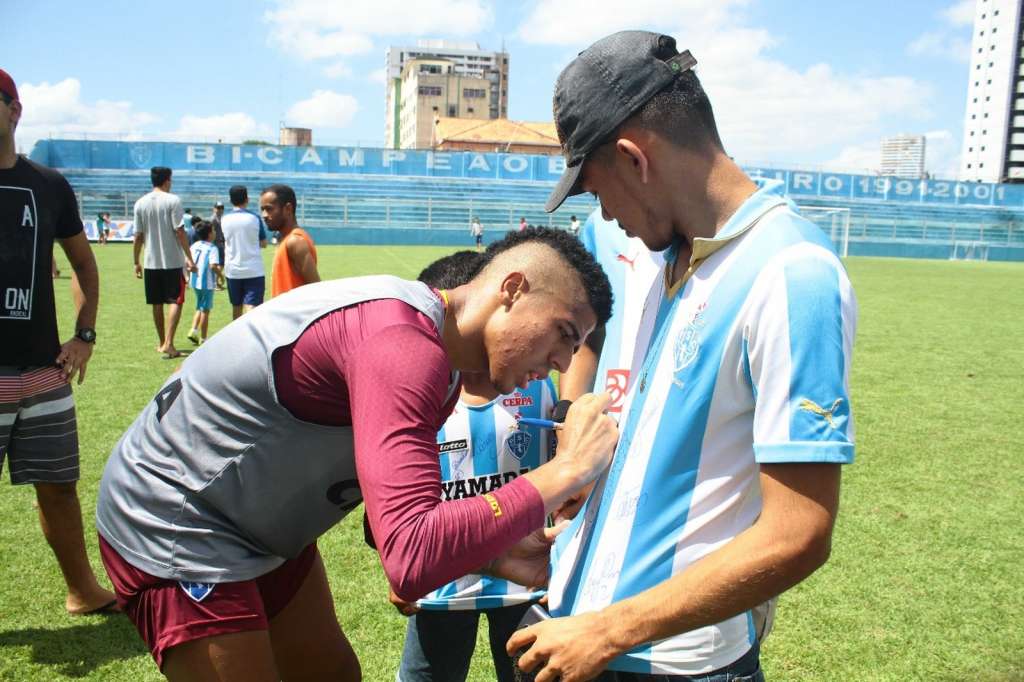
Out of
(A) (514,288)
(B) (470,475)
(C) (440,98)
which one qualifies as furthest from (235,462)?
(C) (440,98)

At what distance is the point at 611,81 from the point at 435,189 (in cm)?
5221

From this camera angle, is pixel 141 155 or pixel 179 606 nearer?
pixel 179 606

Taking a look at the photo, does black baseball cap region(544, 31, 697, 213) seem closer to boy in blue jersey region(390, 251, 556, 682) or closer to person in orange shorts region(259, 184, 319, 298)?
boy in blue jersey region(390, 251, 556, 682)

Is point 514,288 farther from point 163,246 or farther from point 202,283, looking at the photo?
point 202,283

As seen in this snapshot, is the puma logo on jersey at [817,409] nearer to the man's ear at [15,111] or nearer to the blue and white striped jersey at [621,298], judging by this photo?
the blue and white striped jersey at [621,298]

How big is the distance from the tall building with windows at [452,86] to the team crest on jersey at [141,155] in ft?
196

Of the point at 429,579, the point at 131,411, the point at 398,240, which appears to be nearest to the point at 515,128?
the point at 398,240

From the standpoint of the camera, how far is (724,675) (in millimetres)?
1634

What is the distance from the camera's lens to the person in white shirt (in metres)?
10.7

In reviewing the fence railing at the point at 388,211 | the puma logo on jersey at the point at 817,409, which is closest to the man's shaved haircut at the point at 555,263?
the puma logo on jersey at the point at 817,409


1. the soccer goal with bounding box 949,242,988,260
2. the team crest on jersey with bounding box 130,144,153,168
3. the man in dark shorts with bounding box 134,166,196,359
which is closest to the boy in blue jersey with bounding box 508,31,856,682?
the man in dark shorts with bounding box 134,166,196,359

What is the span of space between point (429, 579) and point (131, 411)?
7129mm

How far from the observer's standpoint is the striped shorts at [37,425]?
3678 millimetres

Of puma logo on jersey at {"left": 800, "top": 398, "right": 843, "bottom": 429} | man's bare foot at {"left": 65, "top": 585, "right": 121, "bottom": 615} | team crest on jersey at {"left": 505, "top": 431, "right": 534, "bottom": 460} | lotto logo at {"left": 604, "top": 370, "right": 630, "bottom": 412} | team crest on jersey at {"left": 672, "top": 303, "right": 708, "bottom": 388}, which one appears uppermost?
team crest on jersey at {"left": 672, "top": 303, "right": 708, "bottom": 388}
